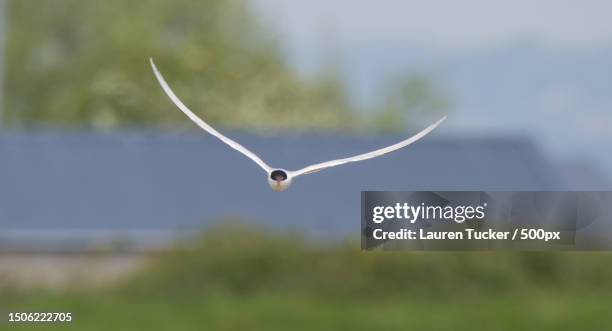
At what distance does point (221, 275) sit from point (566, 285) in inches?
141

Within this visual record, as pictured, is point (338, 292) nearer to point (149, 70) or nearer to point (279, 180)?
point (149, 70)

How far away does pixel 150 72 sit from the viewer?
333 centimetres

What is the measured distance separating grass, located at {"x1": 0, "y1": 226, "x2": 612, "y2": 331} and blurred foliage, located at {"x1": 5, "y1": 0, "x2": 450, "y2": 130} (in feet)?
4.75

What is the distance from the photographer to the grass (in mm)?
12188

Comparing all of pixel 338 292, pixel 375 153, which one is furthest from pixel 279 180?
pixel 338 292

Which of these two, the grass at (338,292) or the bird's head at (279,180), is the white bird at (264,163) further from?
the grass at (338,292)

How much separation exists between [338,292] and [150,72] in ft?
31.2

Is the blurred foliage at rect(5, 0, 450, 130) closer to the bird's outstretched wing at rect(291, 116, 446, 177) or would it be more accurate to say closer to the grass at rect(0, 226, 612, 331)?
the bird's outstretched wing at rect(291, 116, 446, 177)

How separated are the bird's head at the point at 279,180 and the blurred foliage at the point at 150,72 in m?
0.43

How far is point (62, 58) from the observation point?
23.5 m

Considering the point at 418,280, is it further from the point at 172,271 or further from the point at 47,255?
the point at 47,255

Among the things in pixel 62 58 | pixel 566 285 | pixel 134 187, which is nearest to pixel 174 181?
pixel 134 187

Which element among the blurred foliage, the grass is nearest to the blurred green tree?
Result: the blurred foliage

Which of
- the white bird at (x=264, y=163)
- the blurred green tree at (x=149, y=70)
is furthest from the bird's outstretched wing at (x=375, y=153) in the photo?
the blurred green tree at (x=149, y=70)
